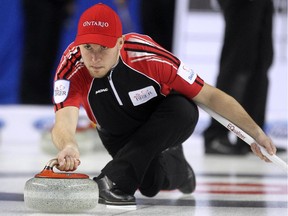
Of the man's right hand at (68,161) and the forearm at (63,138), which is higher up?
the forearm at (63,138)

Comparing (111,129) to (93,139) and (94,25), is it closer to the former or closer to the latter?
(94,25)

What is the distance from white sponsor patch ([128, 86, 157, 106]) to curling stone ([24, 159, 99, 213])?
51 centimetres

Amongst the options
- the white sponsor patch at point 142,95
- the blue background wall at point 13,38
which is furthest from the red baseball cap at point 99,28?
the blue background wall at point 13,38

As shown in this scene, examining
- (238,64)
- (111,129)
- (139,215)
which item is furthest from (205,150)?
(139,215)

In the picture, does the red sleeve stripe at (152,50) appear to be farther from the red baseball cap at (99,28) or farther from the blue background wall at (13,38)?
the blue background wall at (13,38)

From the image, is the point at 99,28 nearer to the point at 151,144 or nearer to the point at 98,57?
the point at 98,57

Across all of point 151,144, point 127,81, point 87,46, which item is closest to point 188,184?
point 151,144

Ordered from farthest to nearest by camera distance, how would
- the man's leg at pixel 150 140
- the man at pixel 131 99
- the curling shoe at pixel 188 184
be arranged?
the curling shoe at pixel 188 184, the man's leg at pixel 150 140, the man at pixel 131 99

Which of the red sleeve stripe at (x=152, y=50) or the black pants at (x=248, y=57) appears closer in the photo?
the red sleeve stripe at (x=152, y=50)

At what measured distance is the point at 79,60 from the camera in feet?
11.7

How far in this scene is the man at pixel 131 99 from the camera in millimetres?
3484

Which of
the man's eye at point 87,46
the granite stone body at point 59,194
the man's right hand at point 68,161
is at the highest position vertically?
the man's eye at point 87,46

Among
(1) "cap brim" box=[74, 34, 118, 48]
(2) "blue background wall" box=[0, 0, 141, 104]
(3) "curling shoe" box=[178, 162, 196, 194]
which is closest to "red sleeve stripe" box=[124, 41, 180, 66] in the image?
(1) "cap brim" box=[74, 34, 118, 48]

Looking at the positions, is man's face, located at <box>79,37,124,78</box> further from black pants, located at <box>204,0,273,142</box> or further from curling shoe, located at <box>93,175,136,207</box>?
black pants, located at <box>204,0,273,142</box>
